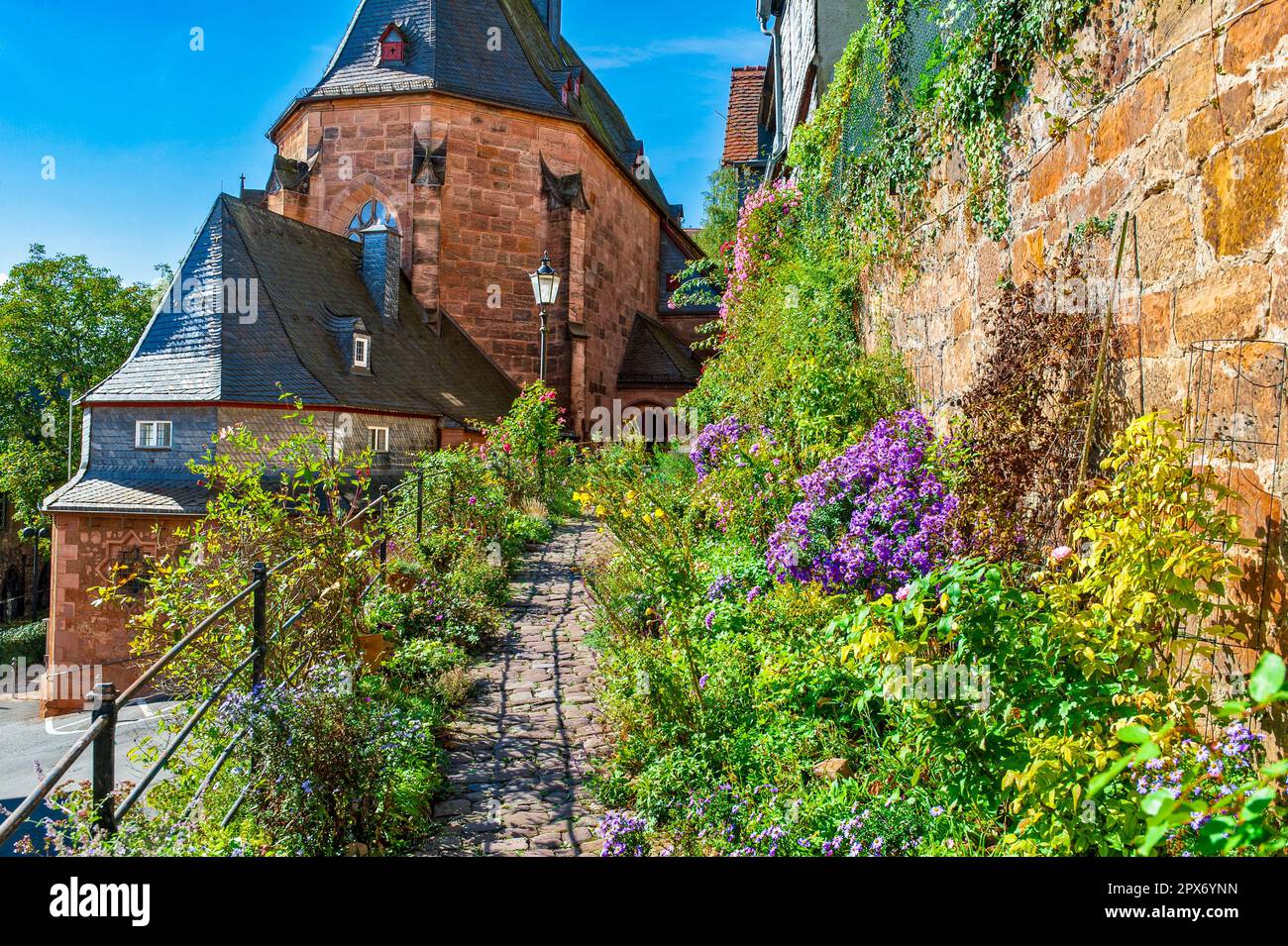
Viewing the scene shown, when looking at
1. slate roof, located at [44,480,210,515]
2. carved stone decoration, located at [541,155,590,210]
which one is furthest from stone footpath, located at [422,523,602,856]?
carved stone decoration, located at [541,155,590,210]

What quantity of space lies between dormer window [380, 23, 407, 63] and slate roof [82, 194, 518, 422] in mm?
5309

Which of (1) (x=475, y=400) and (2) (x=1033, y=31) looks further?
(1) (x=475, y=400)

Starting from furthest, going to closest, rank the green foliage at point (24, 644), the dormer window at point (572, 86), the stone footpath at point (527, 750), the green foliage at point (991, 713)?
the green foliage at point (24, 644), the dormer window at point (572, 86), the stone footpath at point (527, 750), the green foliage at point (991, 713)

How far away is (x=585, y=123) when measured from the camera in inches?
A: 955

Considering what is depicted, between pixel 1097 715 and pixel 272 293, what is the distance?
18250 millimetres

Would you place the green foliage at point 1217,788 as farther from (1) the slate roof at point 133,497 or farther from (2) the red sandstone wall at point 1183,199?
(1) the slate roof at point 133,497

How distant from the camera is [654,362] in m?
28.1

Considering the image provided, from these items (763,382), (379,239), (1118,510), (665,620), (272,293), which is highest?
(379,239)

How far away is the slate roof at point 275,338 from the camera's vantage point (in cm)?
1678

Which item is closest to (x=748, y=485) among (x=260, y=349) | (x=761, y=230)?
(x=761, y=230)

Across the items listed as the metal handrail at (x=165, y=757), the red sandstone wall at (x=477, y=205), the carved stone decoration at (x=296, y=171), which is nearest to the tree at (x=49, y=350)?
the red sandstone wall at (x=477, y=205)

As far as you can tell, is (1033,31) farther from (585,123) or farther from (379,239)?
(585,123)

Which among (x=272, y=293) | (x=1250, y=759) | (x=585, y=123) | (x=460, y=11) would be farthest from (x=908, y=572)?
(x=460, y=11)

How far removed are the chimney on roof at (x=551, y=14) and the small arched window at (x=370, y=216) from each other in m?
11.0
